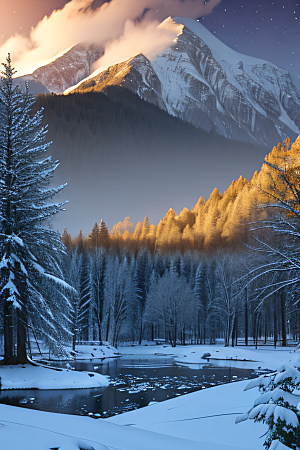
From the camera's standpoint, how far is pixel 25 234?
53.4 feet

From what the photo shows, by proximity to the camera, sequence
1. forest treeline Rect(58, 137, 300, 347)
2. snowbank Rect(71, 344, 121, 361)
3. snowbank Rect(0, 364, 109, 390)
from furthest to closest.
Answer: forest treeline Rect(58, 137, 300, 347)
snowbank Rect(71, 344, 121, 361)
snowbank Rect(0, 364, 109, 390)

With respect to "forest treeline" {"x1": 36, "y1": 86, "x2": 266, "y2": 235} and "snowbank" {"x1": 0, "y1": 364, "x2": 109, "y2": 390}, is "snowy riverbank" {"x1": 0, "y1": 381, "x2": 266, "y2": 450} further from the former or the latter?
"forest treeline" {"x1": 36, "y1": 86, "x2": 266, "y2": 235}

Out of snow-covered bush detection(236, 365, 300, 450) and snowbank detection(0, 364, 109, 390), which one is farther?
snowbank detection(0, 364, 109, 390)

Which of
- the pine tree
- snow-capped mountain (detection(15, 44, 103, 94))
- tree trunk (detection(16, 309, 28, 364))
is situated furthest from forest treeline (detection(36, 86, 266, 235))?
tree trunk (detection(16, 309, 28, 364))

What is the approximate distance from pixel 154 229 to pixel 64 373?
2966 inches

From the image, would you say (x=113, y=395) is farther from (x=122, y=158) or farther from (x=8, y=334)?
(x=122, y=158)

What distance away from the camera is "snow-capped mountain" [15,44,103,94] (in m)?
156

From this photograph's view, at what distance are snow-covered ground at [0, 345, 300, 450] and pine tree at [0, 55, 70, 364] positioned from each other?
781 cm

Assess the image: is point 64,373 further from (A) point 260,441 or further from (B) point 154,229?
(B) point 154,229

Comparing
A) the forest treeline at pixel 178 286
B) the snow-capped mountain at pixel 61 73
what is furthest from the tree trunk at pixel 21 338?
the snow-capped mountain at pixel 61 73

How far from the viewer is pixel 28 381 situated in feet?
47.7

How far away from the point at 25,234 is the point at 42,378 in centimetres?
638

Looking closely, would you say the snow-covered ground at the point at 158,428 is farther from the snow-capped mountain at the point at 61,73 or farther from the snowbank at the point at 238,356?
the snow-capped mountain at the point at 61,73

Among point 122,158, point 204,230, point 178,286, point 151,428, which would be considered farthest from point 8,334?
point 122,158
